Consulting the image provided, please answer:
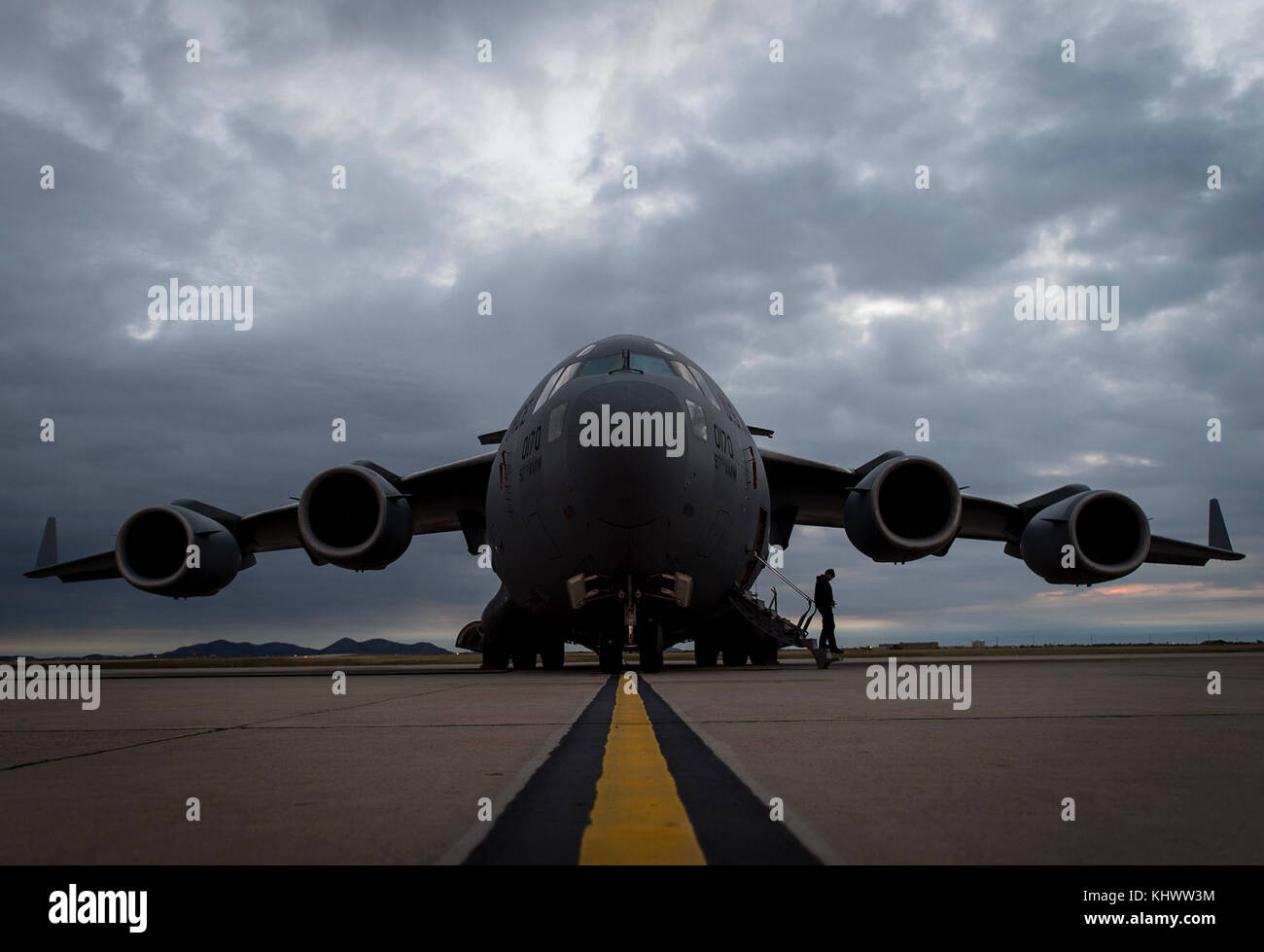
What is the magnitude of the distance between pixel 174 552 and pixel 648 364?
826 centimetres

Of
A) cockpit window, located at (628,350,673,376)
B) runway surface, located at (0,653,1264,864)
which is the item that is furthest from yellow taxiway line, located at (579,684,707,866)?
cockpit window, located at (628,350,673,376)

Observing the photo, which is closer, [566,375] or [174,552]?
[566,375]

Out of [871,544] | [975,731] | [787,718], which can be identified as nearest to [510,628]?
[871,544]

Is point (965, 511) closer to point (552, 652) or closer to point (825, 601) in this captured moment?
point (825, 601)

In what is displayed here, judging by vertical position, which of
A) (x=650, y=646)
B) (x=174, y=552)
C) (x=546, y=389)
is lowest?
(x=650, y=646)

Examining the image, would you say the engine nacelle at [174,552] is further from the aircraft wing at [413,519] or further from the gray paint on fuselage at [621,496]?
the gray paint on fuselage at [621,496]

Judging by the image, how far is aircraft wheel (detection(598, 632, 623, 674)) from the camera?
1041cm

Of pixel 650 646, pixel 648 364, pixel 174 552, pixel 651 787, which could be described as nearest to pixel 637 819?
pixel 651 787

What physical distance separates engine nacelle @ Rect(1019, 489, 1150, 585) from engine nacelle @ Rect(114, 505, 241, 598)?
12606 millimetres

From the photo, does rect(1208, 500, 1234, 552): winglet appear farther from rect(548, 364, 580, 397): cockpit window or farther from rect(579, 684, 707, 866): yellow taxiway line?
rect(579, 684, 707, 866): yellow taxiway line

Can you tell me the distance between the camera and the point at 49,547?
16062 mm

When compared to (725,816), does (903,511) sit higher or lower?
higher

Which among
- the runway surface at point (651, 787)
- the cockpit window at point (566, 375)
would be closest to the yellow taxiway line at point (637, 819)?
the runway surface at point (651, 787)
